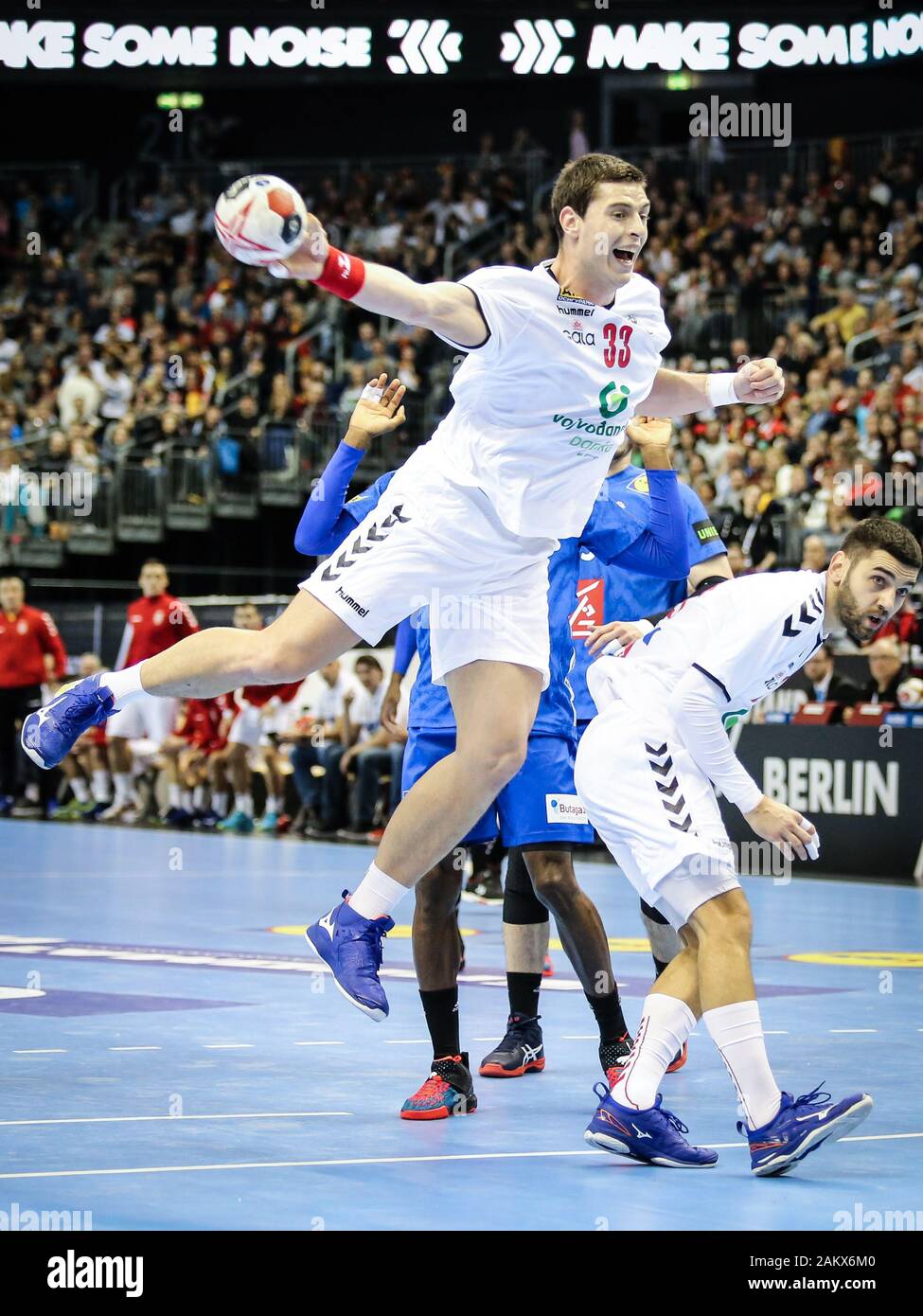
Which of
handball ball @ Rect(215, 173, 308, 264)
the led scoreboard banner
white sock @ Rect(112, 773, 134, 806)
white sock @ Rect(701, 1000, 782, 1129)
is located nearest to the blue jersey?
white sock @ Rect(701, 1000, 782, 1129)

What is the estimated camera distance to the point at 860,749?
49.0ft

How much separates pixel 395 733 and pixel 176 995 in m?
1.58

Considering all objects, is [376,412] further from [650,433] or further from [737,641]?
[737,641]

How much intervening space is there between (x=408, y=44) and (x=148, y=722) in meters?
13.3

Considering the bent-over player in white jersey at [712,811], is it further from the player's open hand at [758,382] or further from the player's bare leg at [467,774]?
the player's open hand at [758,382]

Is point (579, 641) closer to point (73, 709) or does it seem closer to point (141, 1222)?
point (73, 709)

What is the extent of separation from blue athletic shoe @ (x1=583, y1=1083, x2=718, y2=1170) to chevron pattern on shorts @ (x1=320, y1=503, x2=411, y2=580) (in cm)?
184

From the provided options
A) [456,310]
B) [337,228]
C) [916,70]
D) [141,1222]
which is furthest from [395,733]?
[916,70]

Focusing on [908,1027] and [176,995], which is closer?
[908,1027]

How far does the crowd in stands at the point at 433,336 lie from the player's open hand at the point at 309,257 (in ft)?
40.4

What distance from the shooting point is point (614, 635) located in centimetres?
654

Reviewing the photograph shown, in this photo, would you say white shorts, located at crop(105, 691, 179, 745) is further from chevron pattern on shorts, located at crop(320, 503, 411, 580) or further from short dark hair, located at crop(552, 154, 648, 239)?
short dark hair, located at crop(552, 154, 648, 239)

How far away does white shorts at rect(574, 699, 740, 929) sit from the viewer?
5700 millimetres
